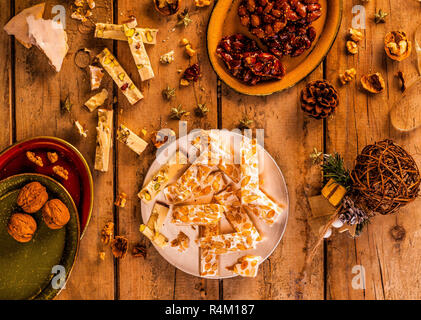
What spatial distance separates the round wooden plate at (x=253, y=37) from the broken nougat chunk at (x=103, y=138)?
436 mm

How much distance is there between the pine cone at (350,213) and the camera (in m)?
1.14

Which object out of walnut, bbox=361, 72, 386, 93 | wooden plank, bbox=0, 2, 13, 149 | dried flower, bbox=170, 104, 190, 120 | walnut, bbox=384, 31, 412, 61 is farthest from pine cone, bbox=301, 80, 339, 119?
wooden plank, bbox=0, 2, 13, 149

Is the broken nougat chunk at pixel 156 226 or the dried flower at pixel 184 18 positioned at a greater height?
the dried flower at pixel 184 18

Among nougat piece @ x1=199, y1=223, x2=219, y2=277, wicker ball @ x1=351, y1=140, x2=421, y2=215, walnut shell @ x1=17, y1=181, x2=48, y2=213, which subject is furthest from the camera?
nougat piece @ x1=199, y1=223, x2=219, y2=277

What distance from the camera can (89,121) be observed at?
1312 millimetres

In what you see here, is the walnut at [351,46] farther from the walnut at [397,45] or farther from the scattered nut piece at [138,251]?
the scattered nut piece at [138,251]

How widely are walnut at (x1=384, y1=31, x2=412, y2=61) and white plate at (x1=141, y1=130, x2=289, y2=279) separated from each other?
22.9 inches

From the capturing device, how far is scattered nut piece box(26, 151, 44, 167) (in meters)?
1.22

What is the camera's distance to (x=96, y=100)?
1294 mm

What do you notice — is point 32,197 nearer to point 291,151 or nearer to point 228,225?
point 228,225

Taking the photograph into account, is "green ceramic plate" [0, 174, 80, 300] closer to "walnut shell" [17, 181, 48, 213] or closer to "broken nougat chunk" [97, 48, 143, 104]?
"walnut shell" [17, 181, 48, 213]

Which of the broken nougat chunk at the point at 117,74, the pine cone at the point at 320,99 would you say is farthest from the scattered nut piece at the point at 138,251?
the pine cone at the point at 320,99

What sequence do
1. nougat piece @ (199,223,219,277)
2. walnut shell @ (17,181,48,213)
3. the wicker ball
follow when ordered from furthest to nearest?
1. nougat piece @ (199,223,219,277)
2. walnut shell @ (17,181,48,213)
3. the wicker ball

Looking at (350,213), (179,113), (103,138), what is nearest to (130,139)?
(103,138)
